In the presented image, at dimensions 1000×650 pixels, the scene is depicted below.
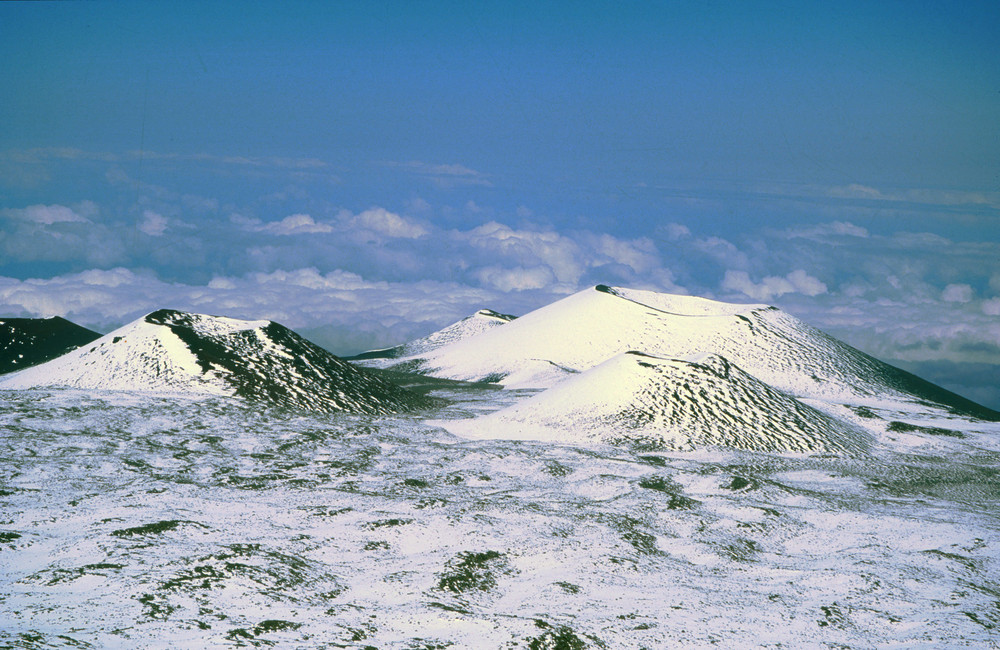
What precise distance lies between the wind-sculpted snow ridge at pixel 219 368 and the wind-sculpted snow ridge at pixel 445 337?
36292 mm

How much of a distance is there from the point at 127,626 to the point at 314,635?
9.15ft

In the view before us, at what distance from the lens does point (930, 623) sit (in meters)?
15.4

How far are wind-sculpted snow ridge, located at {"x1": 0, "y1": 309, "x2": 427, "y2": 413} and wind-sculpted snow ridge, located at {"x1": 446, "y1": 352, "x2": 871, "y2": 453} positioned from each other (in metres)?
8.03

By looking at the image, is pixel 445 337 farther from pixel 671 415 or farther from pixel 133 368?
pixel 671 415

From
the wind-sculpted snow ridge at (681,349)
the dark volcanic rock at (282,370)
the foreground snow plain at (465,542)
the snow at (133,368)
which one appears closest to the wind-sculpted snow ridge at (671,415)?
the foreground snow plain at (465,542)

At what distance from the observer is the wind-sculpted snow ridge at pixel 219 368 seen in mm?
42281

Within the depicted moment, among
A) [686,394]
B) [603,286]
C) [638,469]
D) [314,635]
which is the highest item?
[603,286]

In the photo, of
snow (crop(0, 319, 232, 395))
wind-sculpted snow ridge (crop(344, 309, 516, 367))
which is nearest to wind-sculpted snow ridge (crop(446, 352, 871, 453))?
snow (crop(0, 319, 232, 395))

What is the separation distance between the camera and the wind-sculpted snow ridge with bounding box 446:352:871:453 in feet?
120

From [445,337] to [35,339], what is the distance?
3991 centimetres

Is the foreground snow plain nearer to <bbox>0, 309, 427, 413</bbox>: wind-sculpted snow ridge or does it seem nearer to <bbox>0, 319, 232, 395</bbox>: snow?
<bbox>0, 319, 232, 395</bbox>: snow

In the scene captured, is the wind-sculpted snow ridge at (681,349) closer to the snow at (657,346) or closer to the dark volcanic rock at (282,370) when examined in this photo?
the snow at (657,346)

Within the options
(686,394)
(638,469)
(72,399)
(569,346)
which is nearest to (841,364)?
(569,346)

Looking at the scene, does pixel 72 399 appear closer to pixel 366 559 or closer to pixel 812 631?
pixel 366 559
